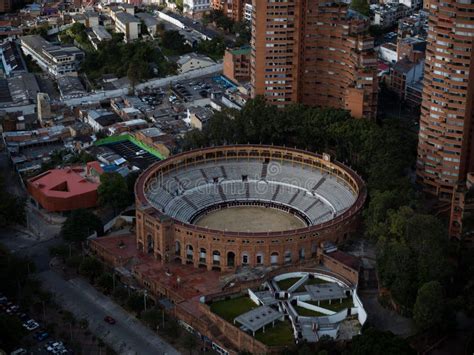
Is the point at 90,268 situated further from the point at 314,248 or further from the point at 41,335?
the point at 314,248

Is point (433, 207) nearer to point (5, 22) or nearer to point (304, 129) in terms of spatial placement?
point (304, 129)

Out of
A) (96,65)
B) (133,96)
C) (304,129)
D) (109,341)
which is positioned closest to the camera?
(109,341)

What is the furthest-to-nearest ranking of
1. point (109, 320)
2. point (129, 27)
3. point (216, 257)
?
point (129, 27)
point (216, 257)
point (109, 320)

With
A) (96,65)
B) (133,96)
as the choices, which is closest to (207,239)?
(133,96)

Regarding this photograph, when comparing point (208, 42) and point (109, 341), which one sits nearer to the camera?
point (109, 341)

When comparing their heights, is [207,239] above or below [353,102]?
below

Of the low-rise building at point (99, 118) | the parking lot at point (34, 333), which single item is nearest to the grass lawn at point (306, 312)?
the parking lot at point (34, 333)

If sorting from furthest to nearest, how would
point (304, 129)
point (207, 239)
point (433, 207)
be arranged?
point (304, 129) < point (433, 207) < point (207, 239)

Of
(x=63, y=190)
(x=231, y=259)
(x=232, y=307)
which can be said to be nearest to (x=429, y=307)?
(x=232, y=307)
